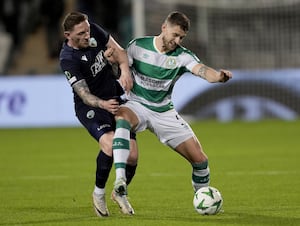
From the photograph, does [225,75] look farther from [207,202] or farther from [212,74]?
[207,202]

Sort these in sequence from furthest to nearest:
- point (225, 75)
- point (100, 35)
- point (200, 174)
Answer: point (100, 35), point (200, 174), point (225, 75)

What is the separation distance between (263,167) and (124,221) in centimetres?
506

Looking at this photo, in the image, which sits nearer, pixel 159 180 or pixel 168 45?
pixel 168 45

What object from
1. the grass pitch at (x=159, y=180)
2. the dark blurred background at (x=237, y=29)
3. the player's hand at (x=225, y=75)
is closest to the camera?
the player's hand at (x=225, y=75)

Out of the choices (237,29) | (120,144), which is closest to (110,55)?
(120,144)

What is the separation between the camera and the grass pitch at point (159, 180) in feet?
27.0

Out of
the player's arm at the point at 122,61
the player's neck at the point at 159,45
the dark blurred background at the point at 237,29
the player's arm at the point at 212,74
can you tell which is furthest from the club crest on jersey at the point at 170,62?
the dark blurred background at the point at 237,29

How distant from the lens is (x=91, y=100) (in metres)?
8.39

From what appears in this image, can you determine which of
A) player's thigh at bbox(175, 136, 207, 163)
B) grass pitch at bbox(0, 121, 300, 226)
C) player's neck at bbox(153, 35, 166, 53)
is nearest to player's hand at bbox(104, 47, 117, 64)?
player's neck at bbox(153, 35, 166, 53)

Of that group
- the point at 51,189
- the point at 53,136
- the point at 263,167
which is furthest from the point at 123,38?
the point at 51,189

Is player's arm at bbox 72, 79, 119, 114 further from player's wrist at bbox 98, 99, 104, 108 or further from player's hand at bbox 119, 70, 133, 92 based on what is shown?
player's hand at bbox 119, 70, 133, 92

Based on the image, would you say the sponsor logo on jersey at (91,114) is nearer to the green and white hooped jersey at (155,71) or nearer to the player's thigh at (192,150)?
the green and white hooped jersey at (155,71)

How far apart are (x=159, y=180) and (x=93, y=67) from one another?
3043 millimetres

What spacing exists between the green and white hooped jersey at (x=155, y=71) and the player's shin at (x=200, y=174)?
0.60 m
